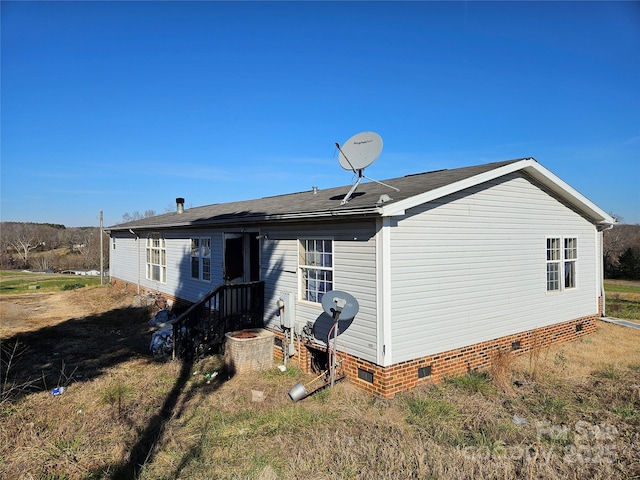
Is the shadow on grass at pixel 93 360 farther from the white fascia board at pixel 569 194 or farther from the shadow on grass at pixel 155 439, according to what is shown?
the white fascia board at pixel 569 194

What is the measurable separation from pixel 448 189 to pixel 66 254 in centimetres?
5645

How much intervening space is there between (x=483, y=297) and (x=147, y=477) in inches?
268

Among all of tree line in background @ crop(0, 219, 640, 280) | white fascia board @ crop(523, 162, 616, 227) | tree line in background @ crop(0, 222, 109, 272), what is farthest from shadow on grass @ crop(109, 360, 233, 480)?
tree line in background @ crop(0, 219, 640, 280)

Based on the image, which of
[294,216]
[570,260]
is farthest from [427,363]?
[570,260]

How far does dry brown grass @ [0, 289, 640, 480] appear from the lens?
464 cm

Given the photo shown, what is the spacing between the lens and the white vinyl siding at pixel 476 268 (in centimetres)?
709

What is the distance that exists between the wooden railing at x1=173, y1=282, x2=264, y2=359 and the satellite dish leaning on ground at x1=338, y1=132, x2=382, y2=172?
3725 mm

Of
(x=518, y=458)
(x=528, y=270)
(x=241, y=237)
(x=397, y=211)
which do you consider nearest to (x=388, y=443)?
(x=518, y=458)

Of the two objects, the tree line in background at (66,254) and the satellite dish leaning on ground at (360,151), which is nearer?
the satellite dish leaning on ground at (360,151)

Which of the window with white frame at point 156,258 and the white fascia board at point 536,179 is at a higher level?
the white fascia board at point 536,179

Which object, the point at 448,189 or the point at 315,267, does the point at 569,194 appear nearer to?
the point at 448,189

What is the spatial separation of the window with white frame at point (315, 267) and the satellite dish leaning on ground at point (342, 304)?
733mm

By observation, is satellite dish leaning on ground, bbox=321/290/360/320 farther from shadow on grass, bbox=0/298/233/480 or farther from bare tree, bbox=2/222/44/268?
bare tree, bbox=2/222/44/268

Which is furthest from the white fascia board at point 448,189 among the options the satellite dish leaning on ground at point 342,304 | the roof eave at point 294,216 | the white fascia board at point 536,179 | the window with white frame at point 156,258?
the window with white frame at point 156,258
